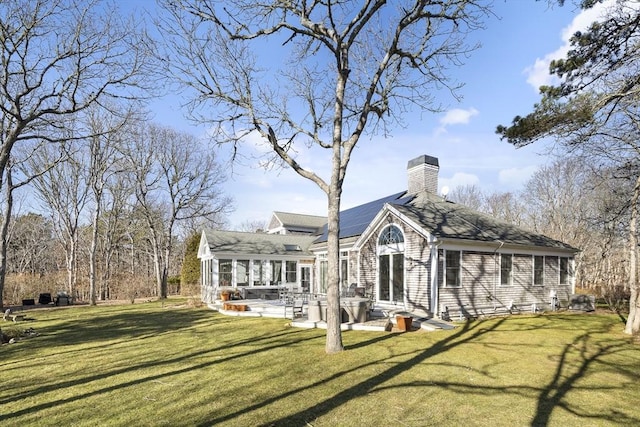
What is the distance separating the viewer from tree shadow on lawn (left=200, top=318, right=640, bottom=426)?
15.8ft

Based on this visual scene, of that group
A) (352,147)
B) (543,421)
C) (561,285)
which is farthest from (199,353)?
(561,285)

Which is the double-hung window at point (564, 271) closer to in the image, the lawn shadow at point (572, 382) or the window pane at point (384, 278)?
the lawn shadow at point (572, 382)

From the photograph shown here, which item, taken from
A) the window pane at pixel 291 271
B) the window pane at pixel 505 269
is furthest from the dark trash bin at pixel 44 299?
the window pane at pixel 505 269

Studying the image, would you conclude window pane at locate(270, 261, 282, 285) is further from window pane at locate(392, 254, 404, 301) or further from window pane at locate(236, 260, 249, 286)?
window pane at locate(392, 254, 404, 301)

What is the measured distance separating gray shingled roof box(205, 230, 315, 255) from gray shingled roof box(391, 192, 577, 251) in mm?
9169

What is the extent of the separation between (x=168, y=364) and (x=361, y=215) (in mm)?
15189

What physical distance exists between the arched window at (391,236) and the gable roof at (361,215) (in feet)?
6.70

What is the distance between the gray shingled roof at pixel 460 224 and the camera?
1391 cm

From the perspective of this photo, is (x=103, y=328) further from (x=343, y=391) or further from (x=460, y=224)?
(x=460, y=224)

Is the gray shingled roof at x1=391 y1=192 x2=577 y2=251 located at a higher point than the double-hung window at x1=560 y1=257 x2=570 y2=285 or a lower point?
higher

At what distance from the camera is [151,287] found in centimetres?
2952

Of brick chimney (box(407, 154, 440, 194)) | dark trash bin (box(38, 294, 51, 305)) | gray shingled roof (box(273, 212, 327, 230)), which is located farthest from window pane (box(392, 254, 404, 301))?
dark trash bin (box(38, 294, 51, 305))

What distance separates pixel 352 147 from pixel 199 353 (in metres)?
6.35

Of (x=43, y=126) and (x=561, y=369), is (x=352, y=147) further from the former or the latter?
(x=43, y=126)
